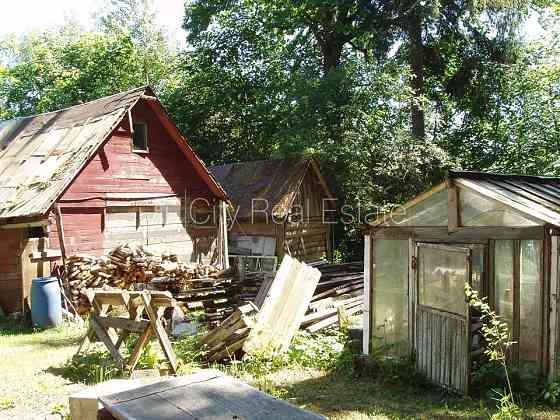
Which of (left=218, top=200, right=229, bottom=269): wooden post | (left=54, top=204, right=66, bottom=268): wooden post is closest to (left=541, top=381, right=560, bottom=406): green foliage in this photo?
(left=54, top=204, right=66, bottom=268): wooden post

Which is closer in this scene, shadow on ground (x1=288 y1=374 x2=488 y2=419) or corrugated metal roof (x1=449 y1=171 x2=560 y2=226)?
shadow on ground (x1=288 y1=374 x2=488 y2=419)

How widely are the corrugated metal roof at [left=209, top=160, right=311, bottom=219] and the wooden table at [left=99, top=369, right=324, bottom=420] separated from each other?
16169 millimetres

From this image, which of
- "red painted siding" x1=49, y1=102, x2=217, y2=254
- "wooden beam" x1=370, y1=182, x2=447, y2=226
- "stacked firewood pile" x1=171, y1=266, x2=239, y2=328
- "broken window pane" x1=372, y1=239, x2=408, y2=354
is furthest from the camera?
"red painted siding" x1=49, y1=102, x2=217, y2=254

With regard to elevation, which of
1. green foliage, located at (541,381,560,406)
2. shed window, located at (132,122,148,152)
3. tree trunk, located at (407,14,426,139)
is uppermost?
tree trunk, located at (407,14,426,139)

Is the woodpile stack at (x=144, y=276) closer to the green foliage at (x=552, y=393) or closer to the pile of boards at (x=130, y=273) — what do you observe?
the pile of boards at (x=130, y=273)

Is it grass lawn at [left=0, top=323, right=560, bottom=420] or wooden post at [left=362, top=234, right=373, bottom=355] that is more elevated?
wooden post at [left=362, top=234, right=373, bottom=355]

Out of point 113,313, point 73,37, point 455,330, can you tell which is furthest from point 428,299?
point 73,37

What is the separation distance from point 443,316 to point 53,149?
11.9 meters

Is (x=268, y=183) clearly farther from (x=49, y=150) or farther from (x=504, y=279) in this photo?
(x=504, y=279)

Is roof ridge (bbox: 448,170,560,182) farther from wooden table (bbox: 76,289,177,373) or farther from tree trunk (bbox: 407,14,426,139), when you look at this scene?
tree trunk (bbox: 407,14,426,139)

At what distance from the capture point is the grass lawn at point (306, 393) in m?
6.41

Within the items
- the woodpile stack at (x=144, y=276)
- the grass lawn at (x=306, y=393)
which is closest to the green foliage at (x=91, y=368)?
the grass lawn at (x=306, y=393)

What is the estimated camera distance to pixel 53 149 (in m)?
15.0

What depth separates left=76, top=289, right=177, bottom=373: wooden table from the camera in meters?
7.56
